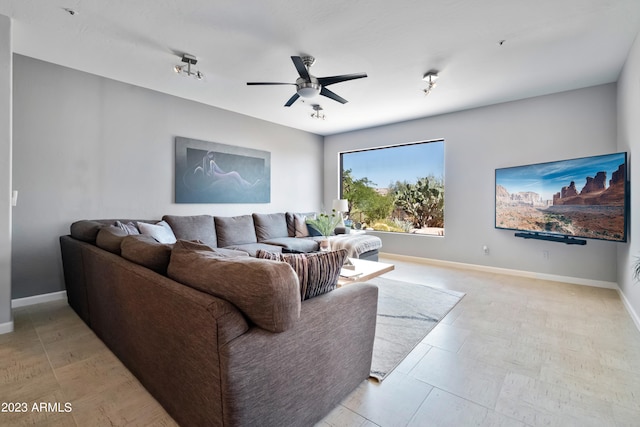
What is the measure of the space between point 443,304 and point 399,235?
103 inches

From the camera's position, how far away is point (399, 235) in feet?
18.8

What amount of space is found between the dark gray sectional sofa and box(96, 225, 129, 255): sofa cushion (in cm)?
3

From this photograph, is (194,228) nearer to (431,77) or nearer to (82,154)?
(82,154)

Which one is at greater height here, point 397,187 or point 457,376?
point 397,187

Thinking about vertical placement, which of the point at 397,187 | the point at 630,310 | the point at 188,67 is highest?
the point at 188,67

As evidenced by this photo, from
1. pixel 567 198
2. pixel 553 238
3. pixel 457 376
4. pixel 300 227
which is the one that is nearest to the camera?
pixel 457 376

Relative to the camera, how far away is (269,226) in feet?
16.0

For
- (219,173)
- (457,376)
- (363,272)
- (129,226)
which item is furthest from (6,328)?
(457,376)

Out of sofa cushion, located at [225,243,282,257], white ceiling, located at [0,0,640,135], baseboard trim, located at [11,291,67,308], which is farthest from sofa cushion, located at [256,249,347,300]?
baseboard trim, located at [11,291,67,308]

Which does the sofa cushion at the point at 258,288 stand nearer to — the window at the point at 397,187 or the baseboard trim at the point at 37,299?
the baseboard trim at the point at 37,299

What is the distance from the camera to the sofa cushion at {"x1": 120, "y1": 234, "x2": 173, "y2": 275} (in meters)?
1.62

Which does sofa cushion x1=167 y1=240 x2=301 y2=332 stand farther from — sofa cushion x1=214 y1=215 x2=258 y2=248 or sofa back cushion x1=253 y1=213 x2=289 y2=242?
sofa back cushion x1=253 y1=213 x2=289 y2=242

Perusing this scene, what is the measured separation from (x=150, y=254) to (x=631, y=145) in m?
4.47

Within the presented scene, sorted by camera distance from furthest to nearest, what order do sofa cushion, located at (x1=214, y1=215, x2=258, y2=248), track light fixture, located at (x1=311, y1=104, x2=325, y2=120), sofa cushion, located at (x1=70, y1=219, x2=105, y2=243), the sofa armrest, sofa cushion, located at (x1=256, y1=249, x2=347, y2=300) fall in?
track light fixture, located at (x1=311, y1=104, x2=325, y2=120)
sofa cushion, located at (x1=214, y1=215, x2=258, y2=248)
sofa cushion, located at (x1=70, y1=219, x2=105, y2=243)
sofa cushion, located at (x1=256, y1=249, x2=347, y2=300)
the sofa armrest
